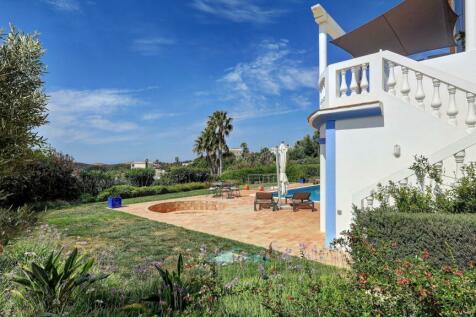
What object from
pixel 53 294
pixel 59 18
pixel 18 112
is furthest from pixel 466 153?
pixel 59 18

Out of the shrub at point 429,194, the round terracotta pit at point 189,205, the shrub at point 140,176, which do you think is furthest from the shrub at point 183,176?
the shrub at point 429,194

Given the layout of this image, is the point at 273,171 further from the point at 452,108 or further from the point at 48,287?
the point at 48,287

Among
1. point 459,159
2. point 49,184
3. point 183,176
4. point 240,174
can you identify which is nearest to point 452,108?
point 459,159

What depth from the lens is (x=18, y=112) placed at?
3252mm

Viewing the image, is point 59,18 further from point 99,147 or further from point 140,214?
point 99,147

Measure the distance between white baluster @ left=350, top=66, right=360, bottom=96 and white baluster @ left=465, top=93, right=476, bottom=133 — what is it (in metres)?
2.27

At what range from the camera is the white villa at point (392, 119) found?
5.55 metres

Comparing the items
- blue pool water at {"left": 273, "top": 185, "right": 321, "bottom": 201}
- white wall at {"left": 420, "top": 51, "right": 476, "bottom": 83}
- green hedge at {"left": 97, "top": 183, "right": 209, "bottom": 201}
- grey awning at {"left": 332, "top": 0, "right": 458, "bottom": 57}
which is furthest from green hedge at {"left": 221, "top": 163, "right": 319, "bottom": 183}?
white wall at {"left": 420, "top": 51, "right": 476, "bottom": 83}

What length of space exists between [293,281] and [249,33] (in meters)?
19.8

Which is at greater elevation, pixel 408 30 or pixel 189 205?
pixel 408 30

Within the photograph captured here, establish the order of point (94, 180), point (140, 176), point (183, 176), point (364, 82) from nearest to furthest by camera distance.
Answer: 1. point (364, 82)
2. point (94, 180)
3. point (140, 176)
4. point (183, 176)

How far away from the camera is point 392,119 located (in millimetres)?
6242

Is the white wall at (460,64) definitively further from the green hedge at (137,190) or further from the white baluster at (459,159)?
the green hedge at (137,190)

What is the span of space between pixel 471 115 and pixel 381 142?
170cm
